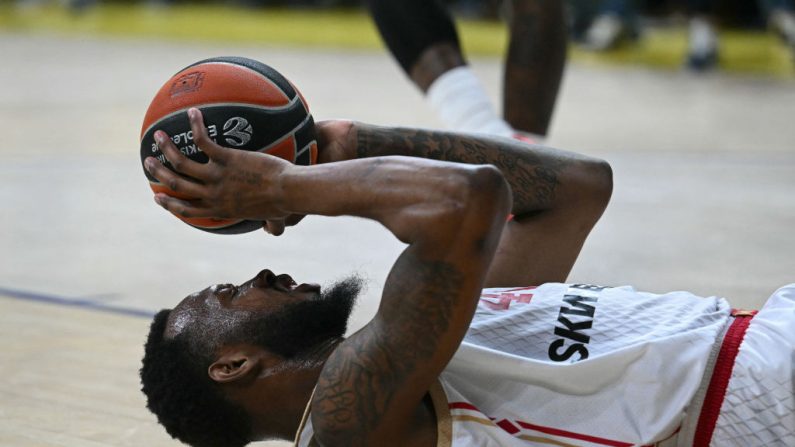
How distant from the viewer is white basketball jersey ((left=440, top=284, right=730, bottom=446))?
77.4 inches

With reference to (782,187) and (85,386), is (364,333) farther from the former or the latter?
(782,187)

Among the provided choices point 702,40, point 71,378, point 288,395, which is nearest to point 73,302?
point 71,378

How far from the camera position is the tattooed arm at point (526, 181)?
243cm

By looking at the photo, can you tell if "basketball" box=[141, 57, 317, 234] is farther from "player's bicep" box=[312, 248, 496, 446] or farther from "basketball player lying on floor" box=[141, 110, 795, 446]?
"player's bicep" box=[312, 248, 496, 446]

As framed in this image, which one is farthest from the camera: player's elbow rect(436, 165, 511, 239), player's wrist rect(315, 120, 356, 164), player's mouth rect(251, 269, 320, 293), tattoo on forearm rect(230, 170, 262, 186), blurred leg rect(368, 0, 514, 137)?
blurred leg rect(368, 0, 514, 137)

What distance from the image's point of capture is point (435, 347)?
182cm

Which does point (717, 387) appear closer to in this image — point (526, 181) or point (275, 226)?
point (526, 181)

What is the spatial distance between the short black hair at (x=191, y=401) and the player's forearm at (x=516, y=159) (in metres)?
0.60

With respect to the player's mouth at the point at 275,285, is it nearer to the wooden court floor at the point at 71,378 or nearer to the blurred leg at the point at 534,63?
the wooden court floor at the point at 71,378

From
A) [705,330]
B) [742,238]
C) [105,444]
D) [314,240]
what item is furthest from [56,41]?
[705,330]

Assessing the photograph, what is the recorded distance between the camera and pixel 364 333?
1.88 meters

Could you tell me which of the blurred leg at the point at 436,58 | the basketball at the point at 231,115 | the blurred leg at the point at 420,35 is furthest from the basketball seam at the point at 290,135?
the blurred leg at the point at 420,35

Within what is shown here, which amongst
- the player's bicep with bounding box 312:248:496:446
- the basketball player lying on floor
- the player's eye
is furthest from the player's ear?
the player's bicep with bounding box 312:248:496:446

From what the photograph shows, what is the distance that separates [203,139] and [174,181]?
3.6 inches
